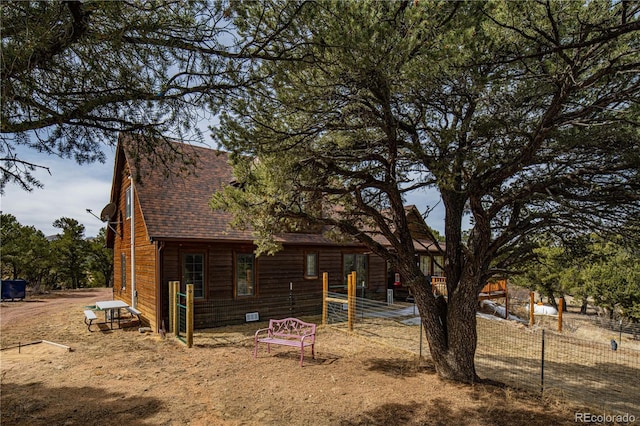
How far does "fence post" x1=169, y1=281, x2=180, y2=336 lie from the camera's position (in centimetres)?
1012

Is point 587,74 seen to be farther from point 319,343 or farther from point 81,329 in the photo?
point 81,329

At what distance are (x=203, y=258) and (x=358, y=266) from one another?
7472 millimetres

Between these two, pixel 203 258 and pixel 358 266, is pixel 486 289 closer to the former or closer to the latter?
pixel 358 266

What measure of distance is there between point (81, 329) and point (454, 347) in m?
10.8

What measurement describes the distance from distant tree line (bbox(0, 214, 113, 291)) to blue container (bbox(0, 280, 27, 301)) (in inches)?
109

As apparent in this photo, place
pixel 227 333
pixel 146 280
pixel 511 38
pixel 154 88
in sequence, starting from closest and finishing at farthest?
pixel 154 88 < pixel 511 38 < pixel 227 333 < pixel 146 280

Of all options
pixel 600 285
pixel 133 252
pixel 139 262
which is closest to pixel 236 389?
pixel 139 262

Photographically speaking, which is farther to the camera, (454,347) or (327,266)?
(327,266)

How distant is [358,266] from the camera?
55.2ft

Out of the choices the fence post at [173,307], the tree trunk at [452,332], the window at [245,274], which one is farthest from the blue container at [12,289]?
the tree trunk at [452,332]

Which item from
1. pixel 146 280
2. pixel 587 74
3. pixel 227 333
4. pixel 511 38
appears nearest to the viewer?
pixel 511 38

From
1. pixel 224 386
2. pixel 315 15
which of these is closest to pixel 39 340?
pixel 224 386

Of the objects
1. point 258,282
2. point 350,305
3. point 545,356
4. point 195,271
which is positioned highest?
point 195,271

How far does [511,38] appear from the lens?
4.27 m
